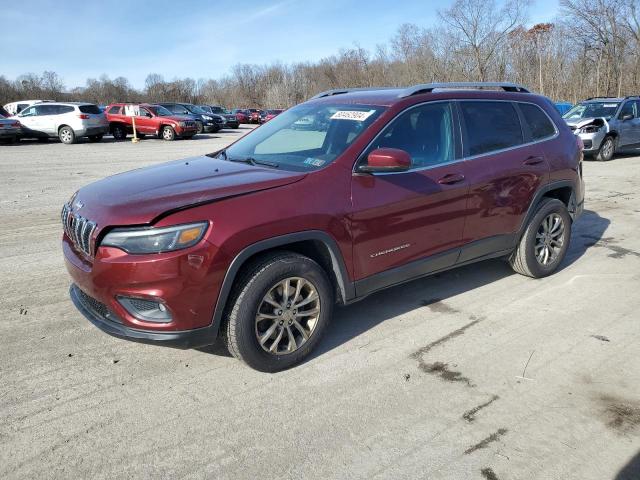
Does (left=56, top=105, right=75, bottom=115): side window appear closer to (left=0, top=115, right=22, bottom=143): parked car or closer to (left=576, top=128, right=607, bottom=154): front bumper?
(left=0, top=115, right=22, bottom=143): parked car

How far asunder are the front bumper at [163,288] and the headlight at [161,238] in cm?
4

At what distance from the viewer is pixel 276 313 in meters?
3.21

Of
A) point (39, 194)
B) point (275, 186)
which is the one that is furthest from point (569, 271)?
point (39, 194)

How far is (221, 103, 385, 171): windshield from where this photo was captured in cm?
361

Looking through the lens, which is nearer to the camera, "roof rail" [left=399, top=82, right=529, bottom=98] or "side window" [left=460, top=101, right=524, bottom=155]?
"roof rail" [left=399, top=82, right=529, bottom=98]

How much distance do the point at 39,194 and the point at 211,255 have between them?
8074 millimetres

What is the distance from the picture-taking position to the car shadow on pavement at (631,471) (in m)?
2.38

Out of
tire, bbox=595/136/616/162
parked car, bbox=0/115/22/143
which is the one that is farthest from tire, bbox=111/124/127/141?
tire, bbox=595/136/616/162

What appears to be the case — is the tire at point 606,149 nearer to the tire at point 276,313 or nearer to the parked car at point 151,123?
the tire at point 276,313

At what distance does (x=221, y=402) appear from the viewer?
2980 millimetres

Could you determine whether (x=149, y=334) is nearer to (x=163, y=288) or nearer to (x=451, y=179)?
(x=163, y=288)

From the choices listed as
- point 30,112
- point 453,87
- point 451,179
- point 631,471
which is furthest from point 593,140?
point 30,112

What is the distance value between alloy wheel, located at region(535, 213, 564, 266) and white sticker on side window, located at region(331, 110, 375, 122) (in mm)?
2199

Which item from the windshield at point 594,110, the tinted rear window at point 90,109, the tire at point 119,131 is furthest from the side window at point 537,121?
the tire at point 119,131
